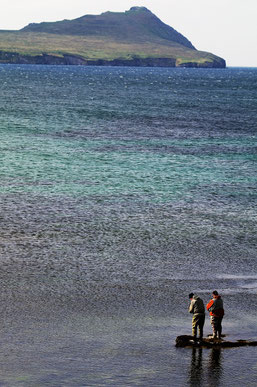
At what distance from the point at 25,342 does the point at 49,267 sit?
459 inches

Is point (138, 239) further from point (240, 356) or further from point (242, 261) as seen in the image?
point (240, 356)

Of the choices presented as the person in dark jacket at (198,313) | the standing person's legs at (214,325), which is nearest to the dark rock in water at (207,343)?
the person in dark jacket at (198,313)

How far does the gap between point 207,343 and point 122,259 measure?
14.6m

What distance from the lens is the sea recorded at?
2792cm

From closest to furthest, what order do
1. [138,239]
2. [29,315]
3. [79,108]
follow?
[29,315] → [138,239] → [79,108]

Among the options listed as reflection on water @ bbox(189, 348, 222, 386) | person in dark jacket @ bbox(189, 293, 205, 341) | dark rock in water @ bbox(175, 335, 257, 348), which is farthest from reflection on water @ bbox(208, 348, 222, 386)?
person in dark jacket @ bbox(189, 293, 205, 341)

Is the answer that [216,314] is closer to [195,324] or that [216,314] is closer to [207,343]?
[195,324]

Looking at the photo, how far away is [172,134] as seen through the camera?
11156cm

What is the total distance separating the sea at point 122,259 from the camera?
27.9 m

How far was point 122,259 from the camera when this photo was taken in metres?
43.4

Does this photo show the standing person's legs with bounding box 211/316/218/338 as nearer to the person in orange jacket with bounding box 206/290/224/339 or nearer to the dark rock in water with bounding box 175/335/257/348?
the person in orange jacket with bounding box 206/290/224/339

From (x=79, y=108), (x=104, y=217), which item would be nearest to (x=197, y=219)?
(x=104, y=217)

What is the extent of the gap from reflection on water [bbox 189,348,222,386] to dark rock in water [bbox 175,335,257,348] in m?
0.24

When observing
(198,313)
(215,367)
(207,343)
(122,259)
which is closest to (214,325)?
(207,343)
